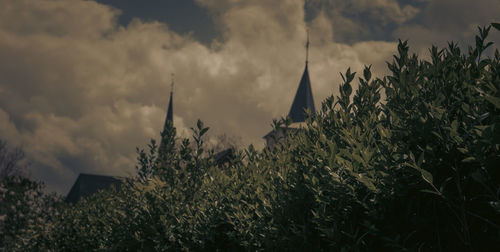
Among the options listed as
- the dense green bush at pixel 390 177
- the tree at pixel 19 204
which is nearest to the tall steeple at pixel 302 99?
the tree at pixel 19 204

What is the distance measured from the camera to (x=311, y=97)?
5184 centimetres

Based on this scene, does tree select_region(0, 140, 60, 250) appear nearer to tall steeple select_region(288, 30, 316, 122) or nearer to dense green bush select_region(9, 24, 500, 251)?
dense green bush select_region(9, 24, 500, 251)

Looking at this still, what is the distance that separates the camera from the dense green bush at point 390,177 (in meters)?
2.45

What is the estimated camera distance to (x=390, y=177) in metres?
2.68

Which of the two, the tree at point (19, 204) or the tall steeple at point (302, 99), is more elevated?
the tall steeple at point (302, 99)

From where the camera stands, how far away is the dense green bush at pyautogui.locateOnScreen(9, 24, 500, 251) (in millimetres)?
2453

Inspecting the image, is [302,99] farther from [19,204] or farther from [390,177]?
[390,177]

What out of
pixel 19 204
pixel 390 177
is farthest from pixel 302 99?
pixel 390 177

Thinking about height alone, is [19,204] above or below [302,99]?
below

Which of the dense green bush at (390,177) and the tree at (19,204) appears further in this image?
the tree at (19,204)

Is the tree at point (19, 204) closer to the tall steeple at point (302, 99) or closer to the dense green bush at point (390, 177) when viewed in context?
the dense green bush at point (390, 177)

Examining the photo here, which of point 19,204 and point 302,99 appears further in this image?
point 302,99

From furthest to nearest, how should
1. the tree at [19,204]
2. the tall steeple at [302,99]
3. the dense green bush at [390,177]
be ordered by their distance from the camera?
the tall steeple at [302,99] → the tree at [19,204] → the dense green bush at [390,177]

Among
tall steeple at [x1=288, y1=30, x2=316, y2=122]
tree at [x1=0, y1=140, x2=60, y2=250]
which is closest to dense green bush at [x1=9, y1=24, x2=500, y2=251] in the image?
tree at [x1=0, y1=140, x2=60, y2=250]
